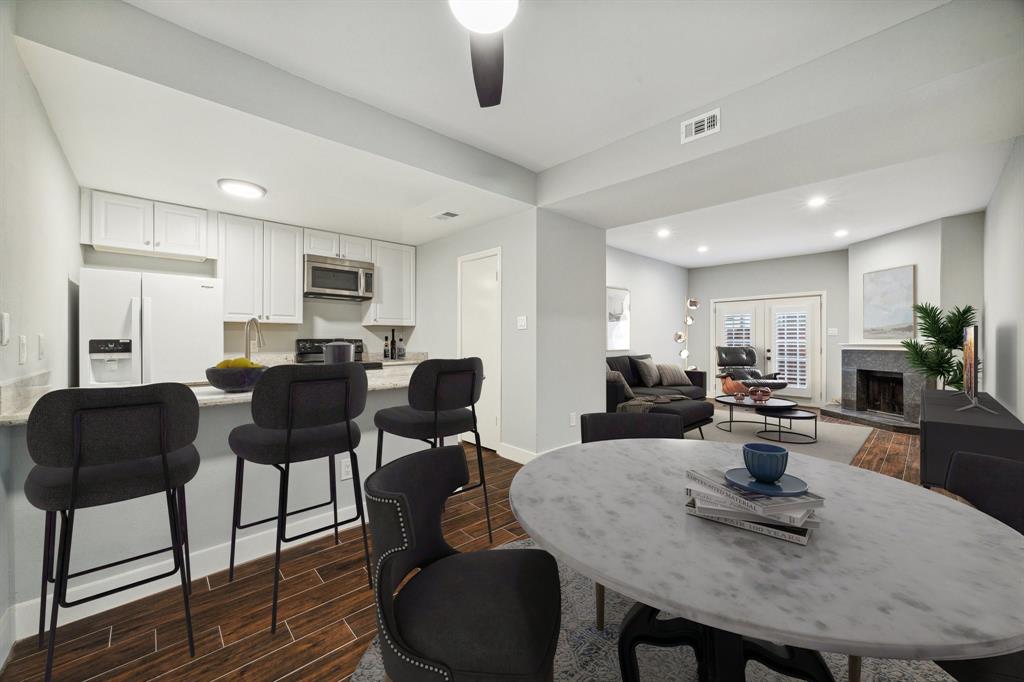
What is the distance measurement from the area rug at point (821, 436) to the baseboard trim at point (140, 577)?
4.28m

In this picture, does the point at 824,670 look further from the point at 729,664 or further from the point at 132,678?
the point at 132,678

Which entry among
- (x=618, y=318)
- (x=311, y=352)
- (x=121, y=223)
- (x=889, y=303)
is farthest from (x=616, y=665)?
(x=889, y=303)

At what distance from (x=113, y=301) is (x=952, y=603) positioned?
176 inches

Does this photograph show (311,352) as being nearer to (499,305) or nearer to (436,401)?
(499,305)

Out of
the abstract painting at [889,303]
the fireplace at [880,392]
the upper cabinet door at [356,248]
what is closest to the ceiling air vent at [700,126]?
the upper cabinet door at [356,248]

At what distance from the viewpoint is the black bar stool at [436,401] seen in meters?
2.11

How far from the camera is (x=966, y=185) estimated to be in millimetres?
3918

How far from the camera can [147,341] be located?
3.17 meters

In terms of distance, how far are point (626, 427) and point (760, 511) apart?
1027 mm

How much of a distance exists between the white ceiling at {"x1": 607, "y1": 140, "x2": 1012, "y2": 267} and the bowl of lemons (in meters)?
4.54

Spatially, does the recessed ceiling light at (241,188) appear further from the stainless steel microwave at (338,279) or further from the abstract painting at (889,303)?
the abstract painting at (889,303)

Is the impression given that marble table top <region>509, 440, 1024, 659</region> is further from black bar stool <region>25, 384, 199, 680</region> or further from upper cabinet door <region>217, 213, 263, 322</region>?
upper cabinet door <region>217, 213, 263, 322</region>

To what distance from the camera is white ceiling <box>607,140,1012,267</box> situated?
3637 millimetres

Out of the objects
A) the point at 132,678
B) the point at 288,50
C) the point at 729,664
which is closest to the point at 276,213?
the point at 288,50
